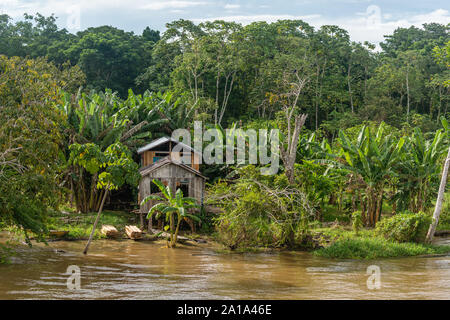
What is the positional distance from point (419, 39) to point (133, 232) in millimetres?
44980

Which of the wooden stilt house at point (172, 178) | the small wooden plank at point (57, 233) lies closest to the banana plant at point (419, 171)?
the wooden stilt house at point (172, 178)

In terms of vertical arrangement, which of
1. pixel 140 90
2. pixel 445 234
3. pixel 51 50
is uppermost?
pixel 51 50

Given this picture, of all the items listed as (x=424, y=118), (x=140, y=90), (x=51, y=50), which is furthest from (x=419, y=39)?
(x=51, y=50)

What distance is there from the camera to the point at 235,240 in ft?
53.7

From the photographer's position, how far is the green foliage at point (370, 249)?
16.1 m

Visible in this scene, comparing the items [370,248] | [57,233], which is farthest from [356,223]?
[57,233]

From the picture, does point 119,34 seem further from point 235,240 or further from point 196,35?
point 235,240

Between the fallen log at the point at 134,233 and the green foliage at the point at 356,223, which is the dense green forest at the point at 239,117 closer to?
the green foliage at the point at 356,223

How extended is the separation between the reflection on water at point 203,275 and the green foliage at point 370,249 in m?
0.46

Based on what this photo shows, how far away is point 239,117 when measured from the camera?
37062 mm

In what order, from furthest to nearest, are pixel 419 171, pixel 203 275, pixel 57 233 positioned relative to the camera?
pixel 419 171 < pixel 57 233 < pixel 203 275

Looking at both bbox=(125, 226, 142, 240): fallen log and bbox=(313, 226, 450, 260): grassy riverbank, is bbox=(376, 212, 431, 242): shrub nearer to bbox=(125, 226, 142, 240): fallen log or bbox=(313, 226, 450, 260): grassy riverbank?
bbox=(313, 226, 450, 260): grassy riverbank

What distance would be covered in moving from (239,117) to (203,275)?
25071 millimetres

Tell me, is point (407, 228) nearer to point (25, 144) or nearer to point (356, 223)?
point (356, 223)
